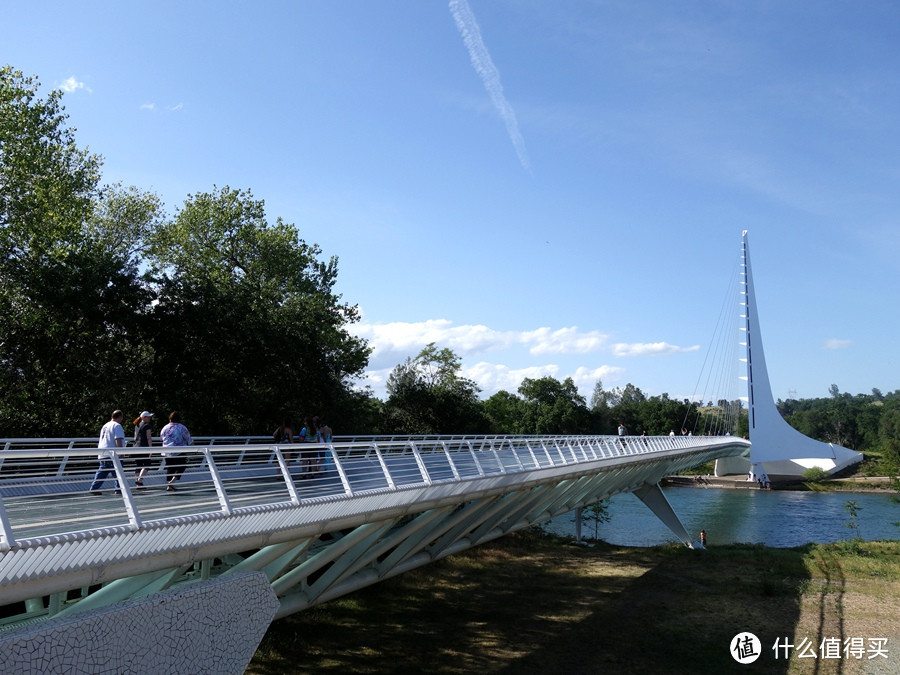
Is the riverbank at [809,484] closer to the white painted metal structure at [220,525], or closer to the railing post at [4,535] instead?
the white painted metal structure at [220,525]

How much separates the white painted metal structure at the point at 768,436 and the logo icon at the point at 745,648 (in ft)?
173

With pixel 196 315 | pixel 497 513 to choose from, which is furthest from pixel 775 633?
pixel 196 315

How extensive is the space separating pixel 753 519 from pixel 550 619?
3481 cm

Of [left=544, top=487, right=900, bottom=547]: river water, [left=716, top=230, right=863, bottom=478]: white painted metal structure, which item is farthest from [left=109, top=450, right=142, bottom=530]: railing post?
[left=716, top=230, right=863, bottom=478]: white painted metal structure

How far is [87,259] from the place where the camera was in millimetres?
22688

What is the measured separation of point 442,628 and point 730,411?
7938 cm

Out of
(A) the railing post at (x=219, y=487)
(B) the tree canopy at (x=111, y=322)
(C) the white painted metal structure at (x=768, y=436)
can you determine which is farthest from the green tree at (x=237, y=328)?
(C) the white painted metal structure at (x=768, y=436)

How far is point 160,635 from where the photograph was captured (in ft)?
22.3

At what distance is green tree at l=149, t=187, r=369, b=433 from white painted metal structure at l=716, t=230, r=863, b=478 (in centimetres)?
4470

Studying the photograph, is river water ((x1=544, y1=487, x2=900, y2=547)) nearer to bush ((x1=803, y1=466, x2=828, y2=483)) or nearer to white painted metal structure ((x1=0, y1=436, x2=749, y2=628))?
bush ((x1=803, y1=466, x2=828, y2=483))

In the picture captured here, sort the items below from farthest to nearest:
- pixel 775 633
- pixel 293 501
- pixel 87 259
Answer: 1. pixel 87 259
2. pixel 775 633
3. pixel 293 501

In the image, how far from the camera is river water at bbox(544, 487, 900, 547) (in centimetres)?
3978

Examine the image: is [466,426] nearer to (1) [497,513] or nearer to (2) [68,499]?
(1) [497,513]

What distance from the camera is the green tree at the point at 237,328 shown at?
25188 millimetres
